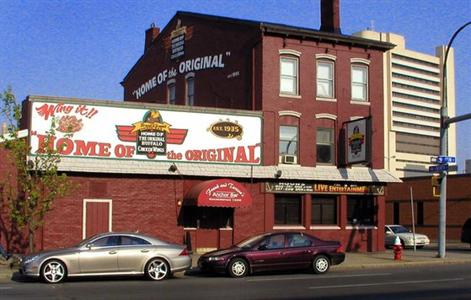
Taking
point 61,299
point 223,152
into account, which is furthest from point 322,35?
point 61,299

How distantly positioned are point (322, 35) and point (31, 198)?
15.3 meters

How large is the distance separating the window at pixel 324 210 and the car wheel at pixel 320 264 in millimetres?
8665

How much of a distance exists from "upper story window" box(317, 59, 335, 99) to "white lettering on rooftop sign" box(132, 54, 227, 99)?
487 cm

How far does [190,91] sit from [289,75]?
7000 millimetres

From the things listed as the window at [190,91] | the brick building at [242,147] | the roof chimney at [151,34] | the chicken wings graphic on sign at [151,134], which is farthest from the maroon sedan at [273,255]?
the roof chimney at [151,34]

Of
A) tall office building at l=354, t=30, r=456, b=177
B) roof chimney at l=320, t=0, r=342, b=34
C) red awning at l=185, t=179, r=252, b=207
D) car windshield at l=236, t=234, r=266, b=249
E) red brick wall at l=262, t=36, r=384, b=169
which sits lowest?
car windshield at l=236, t=234, r=266, b=249

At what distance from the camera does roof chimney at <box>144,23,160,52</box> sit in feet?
129

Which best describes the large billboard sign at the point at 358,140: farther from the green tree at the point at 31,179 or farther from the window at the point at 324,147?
the green tree at the point at 31,179

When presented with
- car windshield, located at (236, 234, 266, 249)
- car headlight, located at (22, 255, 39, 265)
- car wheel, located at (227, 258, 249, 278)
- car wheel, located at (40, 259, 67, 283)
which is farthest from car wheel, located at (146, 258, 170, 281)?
car headlight, located at (22, 255, 39, 265)

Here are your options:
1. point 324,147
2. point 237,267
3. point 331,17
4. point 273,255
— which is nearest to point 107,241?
point 237,267

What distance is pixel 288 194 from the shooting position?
28.1 meters

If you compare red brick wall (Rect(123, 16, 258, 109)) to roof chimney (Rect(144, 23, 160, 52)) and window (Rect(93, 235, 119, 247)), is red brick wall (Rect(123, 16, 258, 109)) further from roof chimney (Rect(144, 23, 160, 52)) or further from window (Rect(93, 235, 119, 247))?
window (Rect(93, 235, 119, 247))

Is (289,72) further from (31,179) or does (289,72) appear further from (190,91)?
(31,179)

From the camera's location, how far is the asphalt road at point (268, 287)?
13750 millimetres
